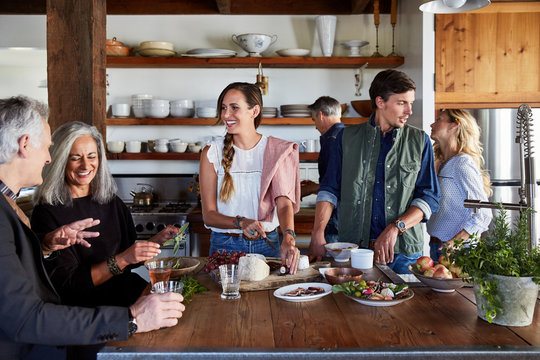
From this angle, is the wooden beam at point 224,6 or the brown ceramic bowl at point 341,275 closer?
the brown ceramic bowl at point 341,275

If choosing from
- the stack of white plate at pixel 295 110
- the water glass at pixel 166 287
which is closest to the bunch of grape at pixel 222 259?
the water glass at pixel 166 287

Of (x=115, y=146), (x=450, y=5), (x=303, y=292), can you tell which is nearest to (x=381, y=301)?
(x=303, y=292)

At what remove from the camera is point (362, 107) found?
4852 mm

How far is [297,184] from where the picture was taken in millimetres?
2775

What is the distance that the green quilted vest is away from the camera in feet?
8.34

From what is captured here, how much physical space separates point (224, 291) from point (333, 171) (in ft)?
3.70

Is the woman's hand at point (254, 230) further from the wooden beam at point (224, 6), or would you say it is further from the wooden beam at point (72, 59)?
the wooden beam at point (224, 6)

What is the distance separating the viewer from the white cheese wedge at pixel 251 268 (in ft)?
6.43

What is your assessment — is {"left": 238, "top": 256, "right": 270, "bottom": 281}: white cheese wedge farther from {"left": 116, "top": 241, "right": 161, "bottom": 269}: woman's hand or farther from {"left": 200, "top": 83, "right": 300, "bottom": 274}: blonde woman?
{"left": 200, "top": 83, "right": 300, "bottom": 274}: blonde woman

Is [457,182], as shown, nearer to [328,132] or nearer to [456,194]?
[456,194]

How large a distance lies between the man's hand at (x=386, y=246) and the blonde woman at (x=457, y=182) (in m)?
0.81

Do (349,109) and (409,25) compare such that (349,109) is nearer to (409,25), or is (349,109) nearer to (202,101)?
(409,25)

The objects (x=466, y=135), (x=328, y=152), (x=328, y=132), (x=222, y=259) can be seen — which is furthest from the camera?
(x=328, y=132)

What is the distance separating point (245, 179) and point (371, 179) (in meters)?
0.63
